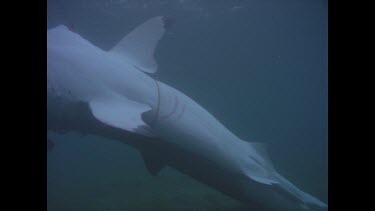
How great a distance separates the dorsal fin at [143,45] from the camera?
6.03m

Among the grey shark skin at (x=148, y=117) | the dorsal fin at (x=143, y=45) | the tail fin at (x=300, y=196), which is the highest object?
the dorsal fin at (x=143, y=45)

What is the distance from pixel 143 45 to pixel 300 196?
417 cm

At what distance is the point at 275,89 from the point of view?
81688 millimetres

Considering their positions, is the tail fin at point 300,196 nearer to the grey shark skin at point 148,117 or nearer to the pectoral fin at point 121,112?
the grey shark skin at point 148,117

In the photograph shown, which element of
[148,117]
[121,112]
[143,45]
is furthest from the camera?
[143,45]

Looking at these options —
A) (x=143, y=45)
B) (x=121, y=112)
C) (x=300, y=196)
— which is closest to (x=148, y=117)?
(x=121, y=112)

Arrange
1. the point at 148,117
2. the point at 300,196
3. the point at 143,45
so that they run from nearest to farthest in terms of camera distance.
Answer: the point at 148,117
the point at 143,45
the point at 300,196

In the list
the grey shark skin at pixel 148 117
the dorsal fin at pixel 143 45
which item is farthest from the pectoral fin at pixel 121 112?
the dorsal fin at pixel 143 45

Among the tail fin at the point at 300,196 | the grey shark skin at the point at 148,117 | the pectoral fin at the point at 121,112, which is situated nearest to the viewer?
the pectoral fin at the point at 121,112

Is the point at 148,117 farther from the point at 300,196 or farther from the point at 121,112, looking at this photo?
the point at 300,196

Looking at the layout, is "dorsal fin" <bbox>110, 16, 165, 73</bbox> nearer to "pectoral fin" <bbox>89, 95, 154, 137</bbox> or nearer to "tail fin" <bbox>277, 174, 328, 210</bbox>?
"pectoral fin" <bbox>89, 95, 154, 137</bbox>

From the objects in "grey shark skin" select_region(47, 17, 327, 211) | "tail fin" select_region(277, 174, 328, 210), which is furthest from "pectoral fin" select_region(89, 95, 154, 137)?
"tail fin" select_region(277, 174, 328, 210)

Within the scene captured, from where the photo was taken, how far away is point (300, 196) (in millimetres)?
6938
